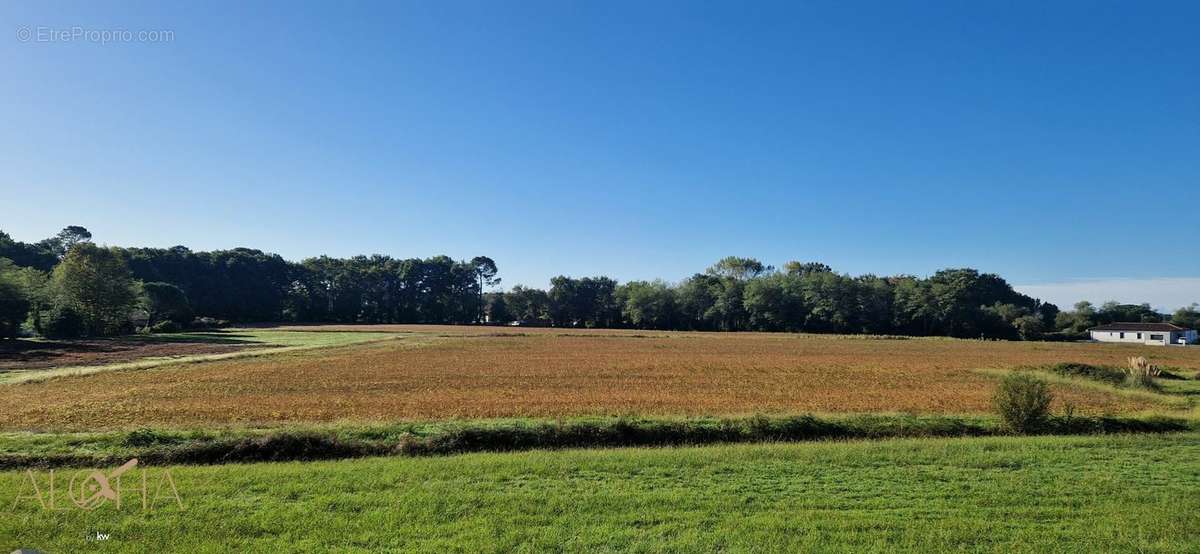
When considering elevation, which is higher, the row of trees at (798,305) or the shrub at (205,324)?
the row of trees at (798,305)

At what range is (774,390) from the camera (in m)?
25.1

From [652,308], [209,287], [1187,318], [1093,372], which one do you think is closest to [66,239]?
[209,287]

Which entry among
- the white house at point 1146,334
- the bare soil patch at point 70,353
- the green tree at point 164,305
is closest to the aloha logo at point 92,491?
the bare soil patch at point 70,353

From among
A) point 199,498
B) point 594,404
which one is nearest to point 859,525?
point 199,498

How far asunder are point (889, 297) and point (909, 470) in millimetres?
112391

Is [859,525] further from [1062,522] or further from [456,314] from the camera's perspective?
[456,314]

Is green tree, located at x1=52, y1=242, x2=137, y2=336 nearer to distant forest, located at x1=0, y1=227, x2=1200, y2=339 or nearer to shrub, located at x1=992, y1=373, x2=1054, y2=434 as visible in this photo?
distant forest, located at x1=0, y1=227, x2=1200, y2=339

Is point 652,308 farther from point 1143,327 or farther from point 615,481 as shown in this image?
point 615,481

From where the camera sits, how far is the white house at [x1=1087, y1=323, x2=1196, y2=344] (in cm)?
9088

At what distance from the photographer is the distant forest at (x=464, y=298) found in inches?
2879

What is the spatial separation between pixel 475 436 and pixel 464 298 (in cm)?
13362

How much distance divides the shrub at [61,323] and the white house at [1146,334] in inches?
5891

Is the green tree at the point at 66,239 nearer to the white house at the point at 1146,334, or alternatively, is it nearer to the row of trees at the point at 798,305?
the row of trees at the point at 798,305

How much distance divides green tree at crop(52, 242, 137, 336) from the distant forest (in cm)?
15
